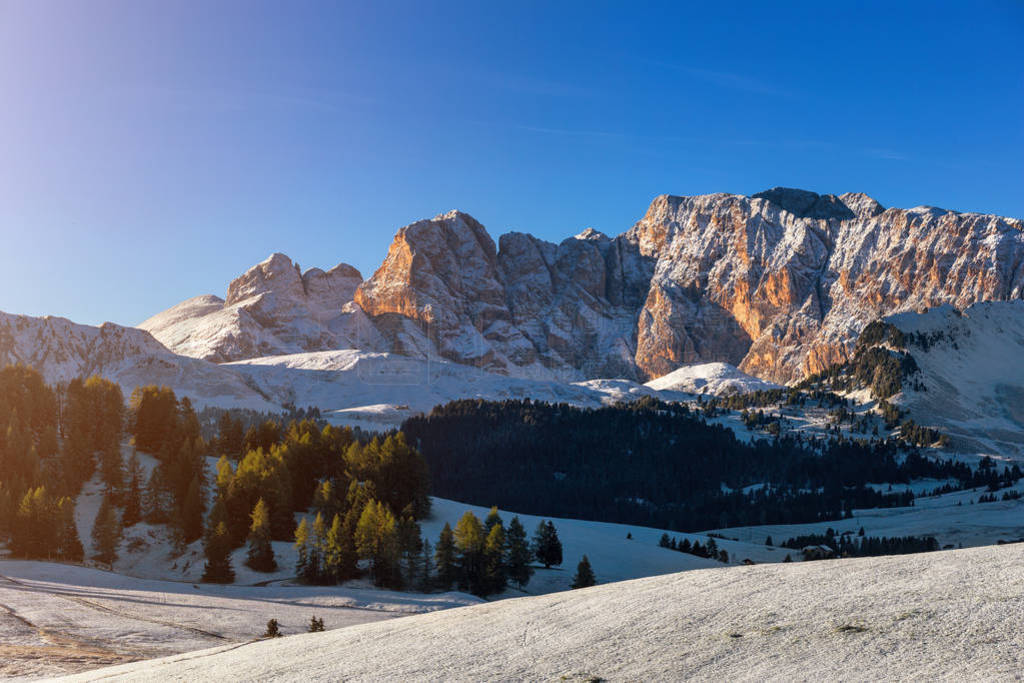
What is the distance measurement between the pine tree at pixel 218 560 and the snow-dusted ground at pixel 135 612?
12.2 feet

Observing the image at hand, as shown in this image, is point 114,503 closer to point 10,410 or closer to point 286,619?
point 10,410

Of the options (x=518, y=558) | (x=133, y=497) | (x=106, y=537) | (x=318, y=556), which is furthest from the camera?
(x=133, y=497)

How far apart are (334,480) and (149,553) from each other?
24.1m

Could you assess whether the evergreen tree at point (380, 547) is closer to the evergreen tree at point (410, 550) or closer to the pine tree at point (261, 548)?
the evergreen tree at point (410, 550)

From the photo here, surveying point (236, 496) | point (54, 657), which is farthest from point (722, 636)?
point (236, 496)

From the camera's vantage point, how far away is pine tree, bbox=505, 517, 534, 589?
89.3 metres

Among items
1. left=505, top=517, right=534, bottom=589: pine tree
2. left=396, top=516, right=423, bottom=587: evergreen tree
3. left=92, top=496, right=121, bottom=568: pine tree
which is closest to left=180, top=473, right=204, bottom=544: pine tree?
left=92, top=496, right=121, bottom=568: pine tree

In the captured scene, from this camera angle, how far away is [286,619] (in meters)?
63.4

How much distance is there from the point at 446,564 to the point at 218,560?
932 inches

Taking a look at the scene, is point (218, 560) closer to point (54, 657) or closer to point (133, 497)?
point (133, 497)

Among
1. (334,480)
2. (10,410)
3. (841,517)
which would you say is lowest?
(841,517)

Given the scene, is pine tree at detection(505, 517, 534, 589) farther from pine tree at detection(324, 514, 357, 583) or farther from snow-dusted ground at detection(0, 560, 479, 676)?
pine tree at detection(324, 514, 357, 583)

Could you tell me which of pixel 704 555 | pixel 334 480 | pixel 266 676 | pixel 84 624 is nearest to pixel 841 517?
pixel 704 555

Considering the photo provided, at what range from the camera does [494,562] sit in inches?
3428
